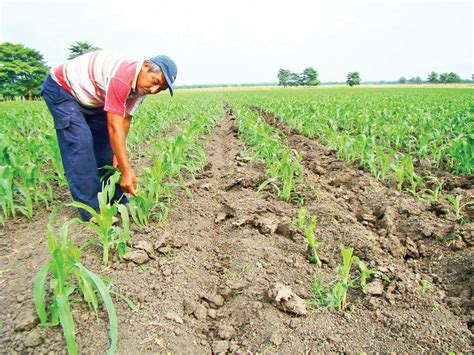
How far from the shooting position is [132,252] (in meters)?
2.39

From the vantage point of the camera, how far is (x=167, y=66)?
8.56ft

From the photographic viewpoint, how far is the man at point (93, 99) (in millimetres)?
2637

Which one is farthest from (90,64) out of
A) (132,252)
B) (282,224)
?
(282,224)

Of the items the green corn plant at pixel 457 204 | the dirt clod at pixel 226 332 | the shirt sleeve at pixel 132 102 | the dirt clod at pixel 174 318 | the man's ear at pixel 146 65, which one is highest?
the man's ear at pixel 146 65

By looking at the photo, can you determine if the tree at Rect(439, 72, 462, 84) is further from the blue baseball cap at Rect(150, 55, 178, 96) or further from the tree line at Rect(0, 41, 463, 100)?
the blue baseball cap at Rect(150, 55, 178, 96)

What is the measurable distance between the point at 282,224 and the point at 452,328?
1.40 meters

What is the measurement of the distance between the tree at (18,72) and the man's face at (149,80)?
147ft

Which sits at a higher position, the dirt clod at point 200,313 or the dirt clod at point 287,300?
the dirt clod at point 287,300

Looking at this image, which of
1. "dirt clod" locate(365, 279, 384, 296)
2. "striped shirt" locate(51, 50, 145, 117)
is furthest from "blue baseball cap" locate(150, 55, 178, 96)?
"dirt clod" locate(365, 279, 384, 296)

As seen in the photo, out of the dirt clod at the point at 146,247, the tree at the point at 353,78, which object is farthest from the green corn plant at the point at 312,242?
the tree at the point at 353,78

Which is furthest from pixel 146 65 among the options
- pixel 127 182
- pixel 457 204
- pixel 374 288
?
pixel 457 204

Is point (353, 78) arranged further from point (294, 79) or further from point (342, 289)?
point (342, 289)

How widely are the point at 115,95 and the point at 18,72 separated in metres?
47.3

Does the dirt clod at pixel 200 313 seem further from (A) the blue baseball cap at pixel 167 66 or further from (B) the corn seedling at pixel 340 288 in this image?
(A) the blue baseball cap at pixel 167 66
